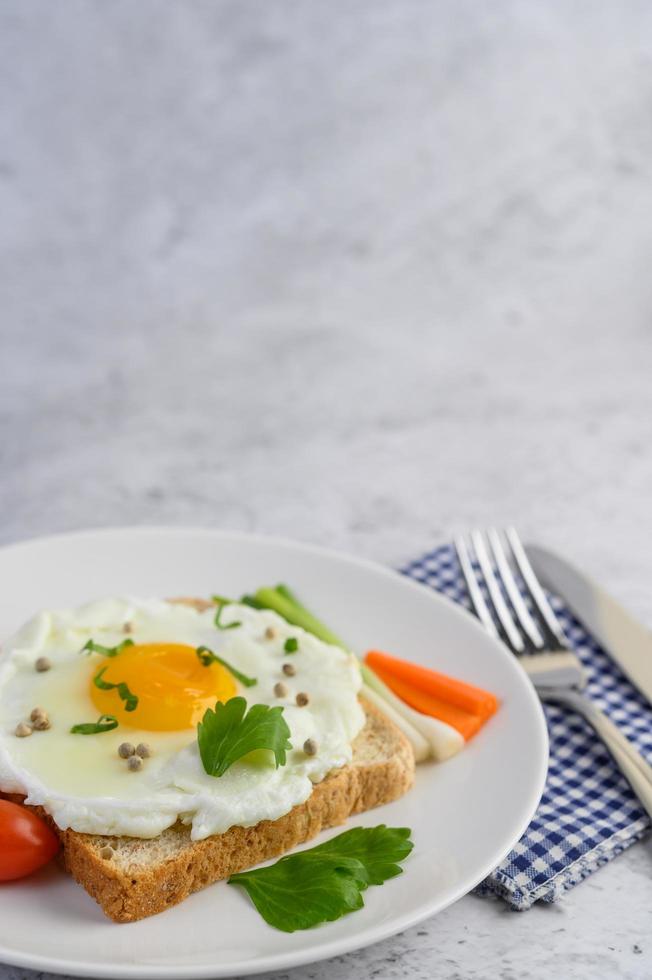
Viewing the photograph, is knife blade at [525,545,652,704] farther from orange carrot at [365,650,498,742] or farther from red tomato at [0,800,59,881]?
red tomato at [0,800,59,881]

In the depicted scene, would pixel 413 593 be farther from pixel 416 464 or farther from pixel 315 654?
pixel 416 464

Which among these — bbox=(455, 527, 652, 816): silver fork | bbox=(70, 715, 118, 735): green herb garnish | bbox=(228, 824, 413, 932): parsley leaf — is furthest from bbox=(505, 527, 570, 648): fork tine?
bbox=(70, 715, 118, 735): green herb garnish

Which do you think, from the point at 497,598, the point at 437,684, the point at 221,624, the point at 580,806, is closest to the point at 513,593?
the point at 497,598

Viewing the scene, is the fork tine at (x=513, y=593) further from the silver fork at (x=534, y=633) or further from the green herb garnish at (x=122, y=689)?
the green herb garnish at (x=122, y=689)

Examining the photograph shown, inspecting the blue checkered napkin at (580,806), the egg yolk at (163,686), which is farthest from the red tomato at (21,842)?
the blue checkered napkin at (580,806)

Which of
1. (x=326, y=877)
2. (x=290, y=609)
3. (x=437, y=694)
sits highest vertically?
(x=290, y=609)

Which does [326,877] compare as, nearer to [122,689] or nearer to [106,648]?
[122,689]
